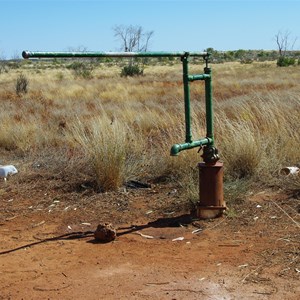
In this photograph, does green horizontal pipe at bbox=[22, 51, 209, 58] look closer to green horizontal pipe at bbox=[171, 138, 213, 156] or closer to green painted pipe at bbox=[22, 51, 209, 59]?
green painted pipe at bbox=[22, 51, 209, 59]

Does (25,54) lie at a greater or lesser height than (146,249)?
greater

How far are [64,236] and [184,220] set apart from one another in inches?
41.6

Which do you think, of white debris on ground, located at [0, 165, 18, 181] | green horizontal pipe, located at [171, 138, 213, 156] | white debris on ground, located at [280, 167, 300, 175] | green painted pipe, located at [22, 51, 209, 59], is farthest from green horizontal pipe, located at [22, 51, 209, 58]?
white debris on ground, located at [0, 165, 18, 181]

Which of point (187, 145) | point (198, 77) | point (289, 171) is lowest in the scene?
point (289, 171)

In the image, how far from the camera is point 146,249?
4.28m

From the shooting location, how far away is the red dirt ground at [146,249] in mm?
3527

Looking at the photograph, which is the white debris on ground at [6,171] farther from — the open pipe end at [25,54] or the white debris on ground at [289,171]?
the open pipe end at [25,54]

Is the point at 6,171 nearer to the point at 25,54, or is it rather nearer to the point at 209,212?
the point at 209,212

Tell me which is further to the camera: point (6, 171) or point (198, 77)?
point (6, 171)

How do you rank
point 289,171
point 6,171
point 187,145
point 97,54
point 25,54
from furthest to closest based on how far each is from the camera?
point 6,171 → point 289,171 → point 187,145 → point 97,54 → point 25,54

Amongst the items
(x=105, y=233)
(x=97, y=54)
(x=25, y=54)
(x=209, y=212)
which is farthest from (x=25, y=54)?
(x=209, y=212)

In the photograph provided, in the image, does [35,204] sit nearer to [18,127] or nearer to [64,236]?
[64,236]

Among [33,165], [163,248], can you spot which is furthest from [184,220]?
[33,165]

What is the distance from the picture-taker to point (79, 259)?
4.11 meters
